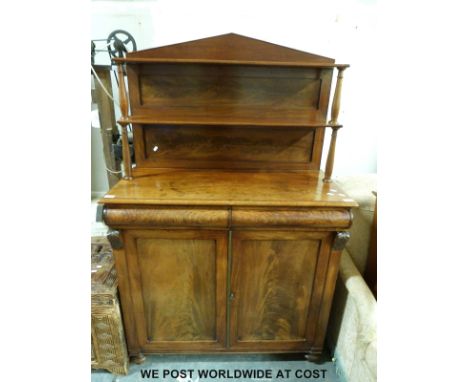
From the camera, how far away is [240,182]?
1224 millimetres

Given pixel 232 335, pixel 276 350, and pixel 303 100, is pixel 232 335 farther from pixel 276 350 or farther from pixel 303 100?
pixel 303 100

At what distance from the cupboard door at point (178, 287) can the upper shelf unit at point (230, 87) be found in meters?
0.51

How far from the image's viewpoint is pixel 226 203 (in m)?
1.03

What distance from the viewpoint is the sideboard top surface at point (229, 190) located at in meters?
1.03

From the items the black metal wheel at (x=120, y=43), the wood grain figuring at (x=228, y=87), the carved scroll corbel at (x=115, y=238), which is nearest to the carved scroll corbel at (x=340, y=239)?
the wood grain figuring at (x=228, y=87)

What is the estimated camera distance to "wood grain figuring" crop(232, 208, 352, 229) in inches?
41.1

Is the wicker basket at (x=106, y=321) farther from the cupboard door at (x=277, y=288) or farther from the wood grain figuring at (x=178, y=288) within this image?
the cupboard door at (x=277, y=288)

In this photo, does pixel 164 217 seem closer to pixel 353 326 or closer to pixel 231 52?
pixel 231 52

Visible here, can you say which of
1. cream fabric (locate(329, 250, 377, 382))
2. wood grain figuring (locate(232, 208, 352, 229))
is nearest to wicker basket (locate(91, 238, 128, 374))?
wood grain figuring (locate(232, 208, 352, 229))

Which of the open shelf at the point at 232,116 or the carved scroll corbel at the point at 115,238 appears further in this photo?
the open shelf at the point at 232,116

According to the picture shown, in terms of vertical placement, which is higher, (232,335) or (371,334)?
(371,334)
